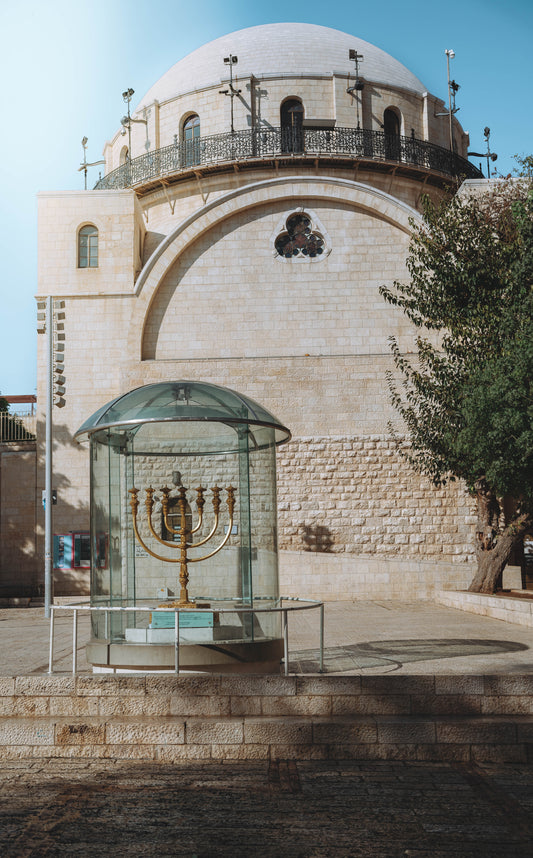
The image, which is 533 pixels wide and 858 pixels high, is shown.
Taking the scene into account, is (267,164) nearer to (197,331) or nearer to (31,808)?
(197,331)

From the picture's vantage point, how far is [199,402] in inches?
289

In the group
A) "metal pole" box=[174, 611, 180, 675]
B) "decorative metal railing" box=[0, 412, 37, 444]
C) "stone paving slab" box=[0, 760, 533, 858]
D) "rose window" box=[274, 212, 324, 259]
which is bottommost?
"stone paving slab" box=[0, 760, 533, 858]

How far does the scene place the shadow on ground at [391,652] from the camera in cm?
728

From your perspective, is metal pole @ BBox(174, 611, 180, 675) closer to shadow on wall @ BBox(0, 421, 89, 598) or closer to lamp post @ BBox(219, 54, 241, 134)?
shadow on wall @ BBox(0, 421, 89, 598)

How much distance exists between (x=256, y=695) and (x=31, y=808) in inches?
77.5

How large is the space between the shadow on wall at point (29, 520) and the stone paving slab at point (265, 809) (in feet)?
48.3

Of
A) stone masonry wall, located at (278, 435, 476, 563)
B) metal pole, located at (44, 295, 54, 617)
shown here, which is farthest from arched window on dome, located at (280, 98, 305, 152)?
metal pole, located at (44, 295, 54, 617)

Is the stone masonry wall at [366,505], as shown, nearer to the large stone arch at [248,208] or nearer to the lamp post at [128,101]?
the large stone arch at [248,208]

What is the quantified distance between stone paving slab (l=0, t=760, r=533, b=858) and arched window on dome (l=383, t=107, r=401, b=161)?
71.6ft

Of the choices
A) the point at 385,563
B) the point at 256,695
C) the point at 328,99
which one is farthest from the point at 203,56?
the point at 256,695

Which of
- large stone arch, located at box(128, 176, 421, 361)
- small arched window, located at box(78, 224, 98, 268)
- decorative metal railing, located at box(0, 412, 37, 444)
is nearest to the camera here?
large stone arch, located at box(128, 176, 421, 361)

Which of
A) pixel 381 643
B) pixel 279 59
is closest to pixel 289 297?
pixel 279 59

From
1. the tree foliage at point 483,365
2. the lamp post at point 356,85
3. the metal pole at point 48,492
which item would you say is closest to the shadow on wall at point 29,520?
the metal pole at point 48,492

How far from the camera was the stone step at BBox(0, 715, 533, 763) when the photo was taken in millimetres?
5801
